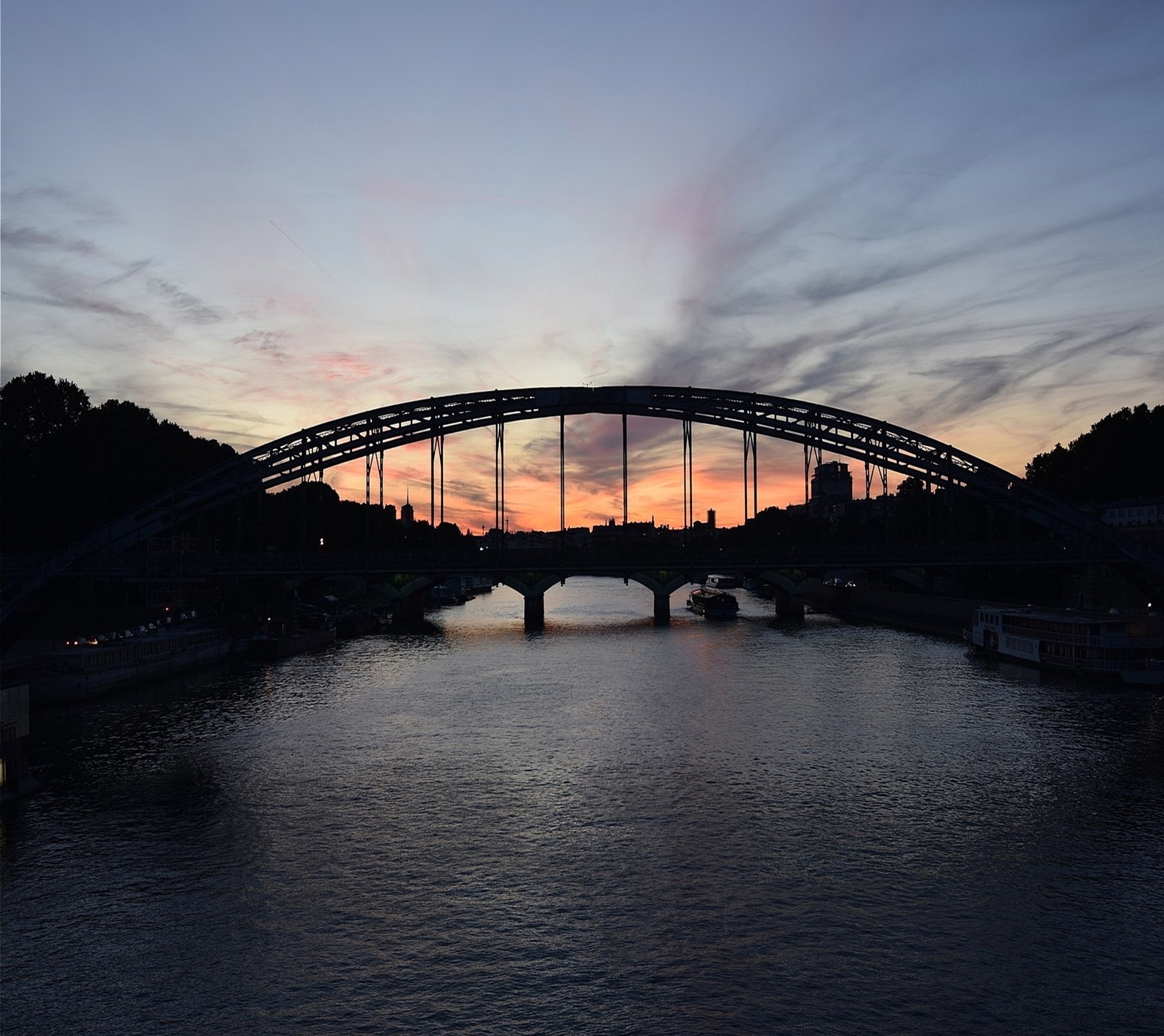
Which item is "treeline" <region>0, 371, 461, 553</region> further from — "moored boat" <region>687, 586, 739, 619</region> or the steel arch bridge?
"moored boat" <region>687, 586, 739, 619</region>

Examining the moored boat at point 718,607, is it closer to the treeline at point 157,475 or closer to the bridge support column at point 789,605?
the bridge support column at point 789,605

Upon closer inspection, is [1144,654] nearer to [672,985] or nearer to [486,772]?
[486,772]

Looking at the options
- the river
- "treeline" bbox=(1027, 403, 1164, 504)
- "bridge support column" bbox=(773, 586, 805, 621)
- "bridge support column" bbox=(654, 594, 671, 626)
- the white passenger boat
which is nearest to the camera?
the river

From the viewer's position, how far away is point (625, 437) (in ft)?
320

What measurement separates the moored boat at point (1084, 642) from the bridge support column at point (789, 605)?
4489 centimetres

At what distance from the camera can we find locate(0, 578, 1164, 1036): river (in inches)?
781

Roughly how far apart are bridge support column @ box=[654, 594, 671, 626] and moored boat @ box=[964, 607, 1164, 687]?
4198 centimetres

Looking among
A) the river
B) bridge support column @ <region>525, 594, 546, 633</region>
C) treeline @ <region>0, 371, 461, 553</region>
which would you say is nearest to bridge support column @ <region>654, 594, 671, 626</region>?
bridge support column @ <region>525, 594, 546, 633</region>

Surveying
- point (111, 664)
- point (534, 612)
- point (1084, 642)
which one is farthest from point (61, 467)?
point (1084, 642)

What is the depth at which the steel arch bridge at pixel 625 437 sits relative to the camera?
86.2 metres

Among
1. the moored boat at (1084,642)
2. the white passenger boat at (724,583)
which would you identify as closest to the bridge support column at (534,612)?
the moored boat at (1084,642)

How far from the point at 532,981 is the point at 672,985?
311cm


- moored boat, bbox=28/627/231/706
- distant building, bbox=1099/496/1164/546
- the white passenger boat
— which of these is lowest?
moored boat, bbox=28/627/231/706

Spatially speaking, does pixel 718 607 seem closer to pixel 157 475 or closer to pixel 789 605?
pixel 789 605
